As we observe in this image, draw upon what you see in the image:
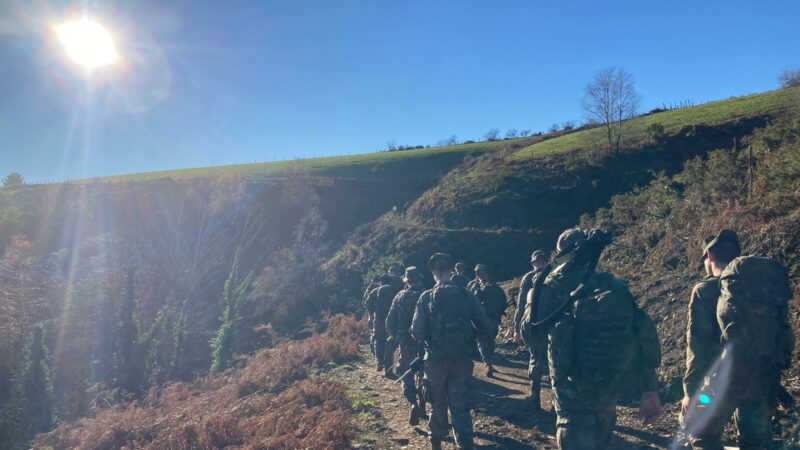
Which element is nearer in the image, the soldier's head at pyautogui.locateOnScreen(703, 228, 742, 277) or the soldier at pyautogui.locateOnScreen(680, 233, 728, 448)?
the soldier at pyautogui.locateOnScreen(680, 233, 728, 448)

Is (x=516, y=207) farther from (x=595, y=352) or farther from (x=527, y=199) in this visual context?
(x=595, y=352)

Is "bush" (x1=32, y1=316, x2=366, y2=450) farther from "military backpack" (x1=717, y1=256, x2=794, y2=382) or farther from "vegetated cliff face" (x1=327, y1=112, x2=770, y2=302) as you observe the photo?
"vegetated cliff face" (x1=327, y1=112, x2=770, y2=302)

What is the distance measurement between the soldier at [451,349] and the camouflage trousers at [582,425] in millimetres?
2109

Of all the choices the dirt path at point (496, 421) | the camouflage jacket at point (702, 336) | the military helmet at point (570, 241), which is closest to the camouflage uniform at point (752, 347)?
the camouflage jacket at point (702, 336)

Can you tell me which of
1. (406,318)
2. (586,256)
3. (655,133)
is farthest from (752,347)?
(655,133)

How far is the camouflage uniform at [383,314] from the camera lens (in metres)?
12.2

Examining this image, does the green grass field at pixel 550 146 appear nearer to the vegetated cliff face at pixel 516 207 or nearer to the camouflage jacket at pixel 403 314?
the vegetated cliff face at pixel 516 207

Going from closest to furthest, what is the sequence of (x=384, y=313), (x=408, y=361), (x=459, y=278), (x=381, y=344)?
(x=408, y=361), (x=459, y=278), (x=384, y=313), (x=381, y=344)

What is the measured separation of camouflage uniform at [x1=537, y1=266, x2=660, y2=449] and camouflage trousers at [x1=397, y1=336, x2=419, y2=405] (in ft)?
13.3

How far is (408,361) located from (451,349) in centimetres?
312

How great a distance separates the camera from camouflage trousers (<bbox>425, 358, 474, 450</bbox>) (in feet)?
21.8

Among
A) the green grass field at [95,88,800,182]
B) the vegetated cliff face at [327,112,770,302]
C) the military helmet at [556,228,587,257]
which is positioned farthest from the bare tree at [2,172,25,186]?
the military helmet at [556,228,587,257]

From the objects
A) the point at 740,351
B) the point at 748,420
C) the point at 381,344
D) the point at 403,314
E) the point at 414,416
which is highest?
the point at 740,351

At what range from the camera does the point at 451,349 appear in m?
6.74
